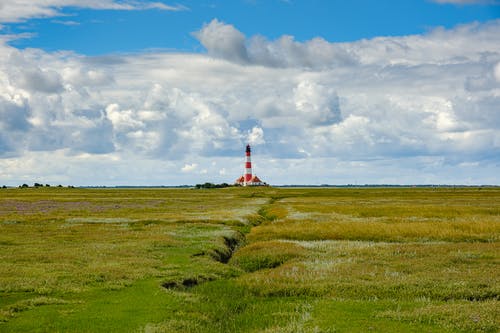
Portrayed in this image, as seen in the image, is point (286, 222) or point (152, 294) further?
point (286, 222)

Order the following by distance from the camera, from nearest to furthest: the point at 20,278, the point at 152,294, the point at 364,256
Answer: the point at 152,294
the point at 20,278
the point at 364,256

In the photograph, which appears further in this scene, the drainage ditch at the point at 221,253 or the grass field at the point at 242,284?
the drainage ditch at the point at 221,253

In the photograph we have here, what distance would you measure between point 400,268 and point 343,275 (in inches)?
149

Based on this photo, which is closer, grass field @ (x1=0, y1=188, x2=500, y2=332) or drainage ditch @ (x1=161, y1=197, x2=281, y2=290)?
grass field @ (x1=0, y1=188, x2=500, y2=332)

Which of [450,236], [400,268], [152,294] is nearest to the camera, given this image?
[152,294]

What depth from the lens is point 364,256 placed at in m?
32.4

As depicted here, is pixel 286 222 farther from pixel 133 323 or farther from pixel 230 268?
pixel 133 323

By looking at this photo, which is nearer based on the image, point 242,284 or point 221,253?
point 242,284

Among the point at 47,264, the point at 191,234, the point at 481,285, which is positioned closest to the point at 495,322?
the point at 481,285

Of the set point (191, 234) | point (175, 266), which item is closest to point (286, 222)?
point (191, 234)

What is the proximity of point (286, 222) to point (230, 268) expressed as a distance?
28.4m

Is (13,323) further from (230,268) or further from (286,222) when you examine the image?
(286,222)

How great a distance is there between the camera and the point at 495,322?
17.4 m

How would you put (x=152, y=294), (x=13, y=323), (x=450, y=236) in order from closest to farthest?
(x=13, y=323), (x=152, y=294), (x=450, y=236)
